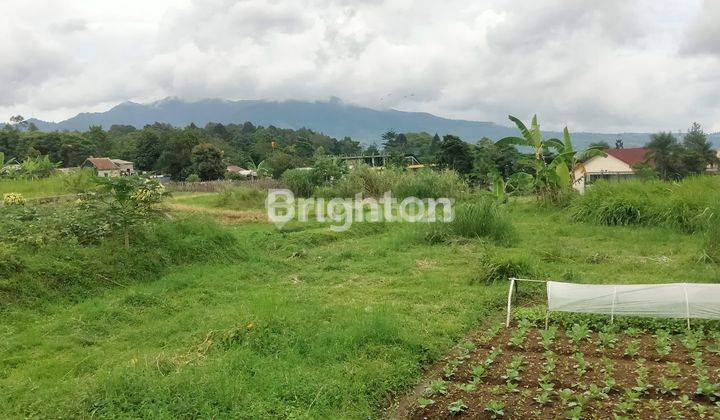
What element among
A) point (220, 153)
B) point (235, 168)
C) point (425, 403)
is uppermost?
point (220, 153)

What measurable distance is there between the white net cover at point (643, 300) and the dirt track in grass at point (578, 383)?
→ 278mm

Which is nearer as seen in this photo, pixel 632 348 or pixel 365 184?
pixel 632 348

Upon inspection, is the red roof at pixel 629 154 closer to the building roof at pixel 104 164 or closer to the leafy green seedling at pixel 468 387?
the building roof at pixel 104 164

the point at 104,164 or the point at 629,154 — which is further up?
the point at 629,154

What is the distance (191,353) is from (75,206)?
4.80 metres

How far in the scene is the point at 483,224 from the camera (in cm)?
1036

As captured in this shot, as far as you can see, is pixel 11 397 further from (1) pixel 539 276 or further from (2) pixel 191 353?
(1) pixel 539 276

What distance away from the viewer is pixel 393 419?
359 centimetres

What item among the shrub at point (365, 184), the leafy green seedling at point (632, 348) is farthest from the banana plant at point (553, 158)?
the leafy green seedling at point (632, 348)

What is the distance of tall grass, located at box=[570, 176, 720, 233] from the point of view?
→ 10633mm

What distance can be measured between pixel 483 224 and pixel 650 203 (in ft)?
14.6

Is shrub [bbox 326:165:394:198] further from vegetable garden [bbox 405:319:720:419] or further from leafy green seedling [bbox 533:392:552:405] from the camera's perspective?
leafy green seedling [bbox 533:392:552:405]

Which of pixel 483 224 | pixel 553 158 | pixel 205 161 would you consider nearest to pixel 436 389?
pixel 483 224

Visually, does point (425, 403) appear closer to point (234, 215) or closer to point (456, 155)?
point (234, 215)
